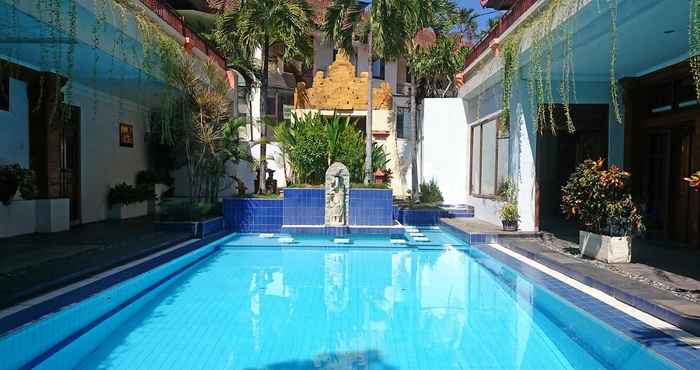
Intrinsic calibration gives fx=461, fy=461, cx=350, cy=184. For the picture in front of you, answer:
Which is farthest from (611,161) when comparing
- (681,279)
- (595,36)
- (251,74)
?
(251,74)

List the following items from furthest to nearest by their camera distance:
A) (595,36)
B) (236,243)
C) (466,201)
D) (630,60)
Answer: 1. (466,201)
2. (236,243)
3. (630,60)
4. (595,36)

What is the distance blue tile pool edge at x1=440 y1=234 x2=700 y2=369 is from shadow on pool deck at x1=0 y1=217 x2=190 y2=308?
5.98 m

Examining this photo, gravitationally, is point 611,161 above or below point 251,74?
below

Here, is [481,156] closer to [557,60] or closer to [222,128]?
[557,60]

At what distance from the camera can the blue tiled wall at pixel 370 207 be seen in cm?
1235

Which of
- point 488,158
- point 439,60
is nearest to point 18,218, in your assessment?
point 488,158

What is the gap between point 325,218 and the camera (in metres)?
12.3

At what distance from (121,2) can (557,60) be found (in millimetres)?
8214

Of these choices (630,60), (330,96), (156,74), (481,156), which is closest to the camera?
(630,60)

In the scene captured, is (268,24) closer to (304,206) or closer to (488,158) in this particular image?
(304,206)

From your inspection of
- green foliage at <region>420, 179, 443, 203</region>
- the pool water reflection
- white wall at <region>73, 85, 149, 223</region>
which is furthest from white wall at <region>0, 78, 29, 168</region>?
green foliage at <region>420, 179, 443, 203</region>

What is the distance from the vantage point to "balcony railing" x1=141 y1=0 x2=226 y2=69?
426 inches

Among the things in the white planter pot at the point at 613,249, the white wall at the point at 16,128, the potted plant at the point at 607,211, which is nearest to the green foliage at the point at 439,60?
the potted plant at the point at 607,211

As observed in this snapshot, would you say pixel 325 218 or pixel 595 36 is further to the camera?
pixel 325 218
